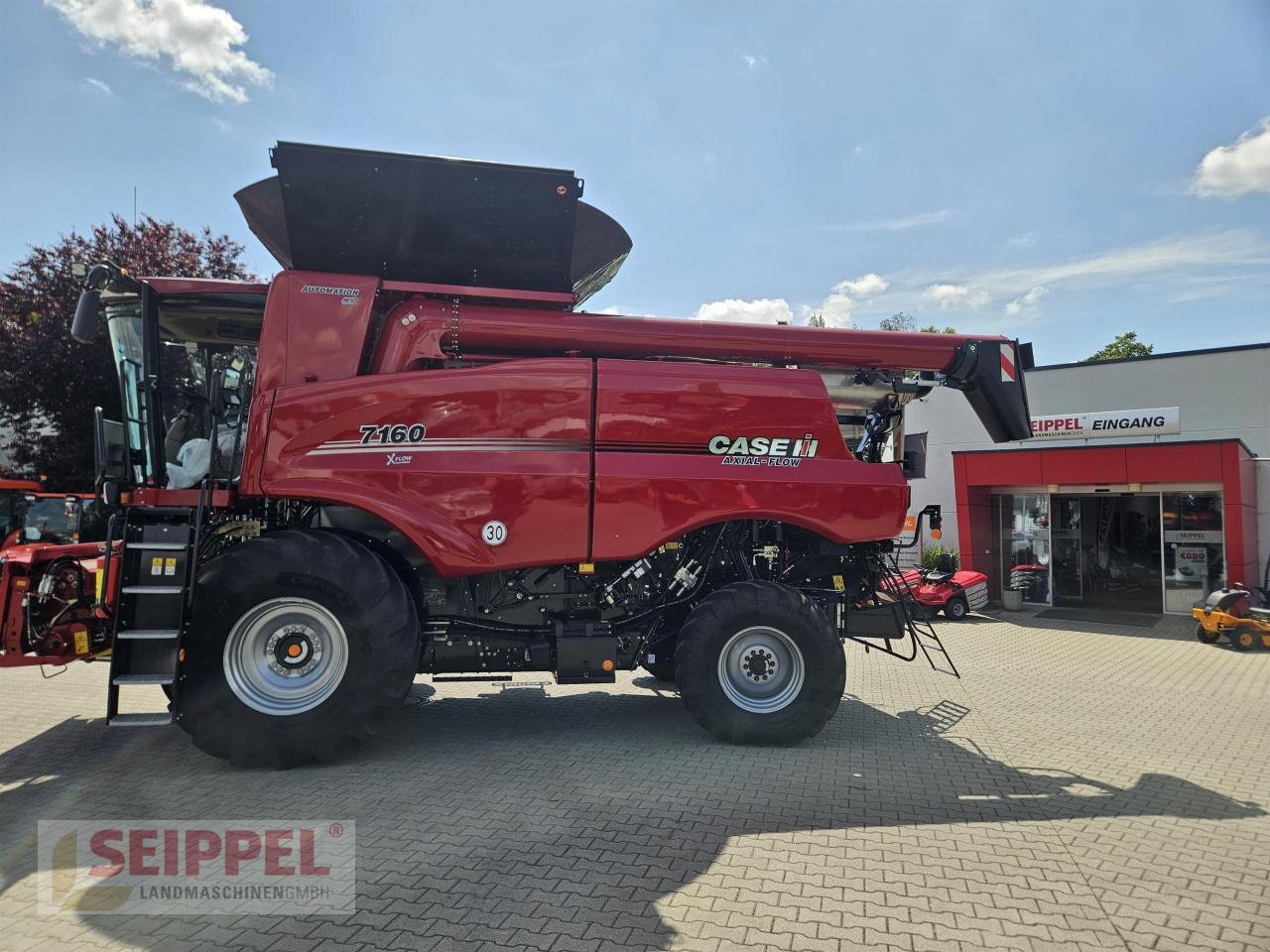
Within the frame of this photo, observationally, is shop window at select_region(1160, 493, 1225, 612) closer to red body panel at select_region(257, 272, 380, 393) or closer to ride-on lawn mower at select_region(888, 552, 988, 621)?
ride-on lawn mower at select_region(888, 552, 988, 621)

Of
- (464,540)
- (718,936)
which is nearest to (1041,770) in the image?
(718,936)

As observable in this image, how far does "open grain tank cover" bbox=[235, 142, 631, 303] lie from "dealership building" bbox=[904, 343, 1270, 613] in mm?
14004

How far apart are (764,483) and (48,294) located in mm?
17377

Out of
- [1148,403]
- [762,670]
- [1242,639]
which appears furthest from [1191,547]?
[762,670]

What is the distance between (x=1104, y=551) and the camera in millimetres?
18375

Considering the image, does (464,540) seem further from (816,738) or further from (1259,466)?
(1259,466)

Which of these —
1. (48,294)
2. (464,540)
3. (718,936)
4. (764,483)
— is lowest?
(718,936)

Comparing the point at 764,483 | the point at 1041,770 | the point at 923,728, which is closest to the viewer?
the point at 1041,770

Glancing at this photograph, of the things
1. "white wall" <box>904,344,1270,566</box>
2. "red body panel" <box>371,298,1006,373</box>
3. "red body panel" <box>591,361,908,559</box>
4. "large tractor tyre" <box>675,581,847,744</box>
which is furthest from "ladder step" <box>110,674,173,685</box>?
"white wall" <box>904,344,1270,566</box>

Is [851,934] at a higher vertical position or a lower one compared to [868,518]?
lower

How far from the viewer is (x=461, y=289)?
19.7 ft

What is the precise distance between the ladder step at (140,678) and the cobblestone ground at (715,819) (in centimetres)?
70

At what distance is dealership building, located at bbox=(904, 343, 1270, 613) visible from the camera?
1533 centimetres

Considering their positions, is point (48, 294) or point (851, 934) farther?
point (48, 294)
